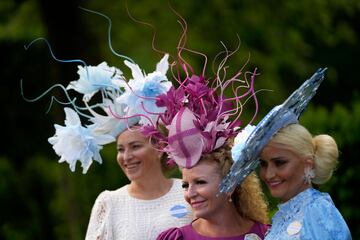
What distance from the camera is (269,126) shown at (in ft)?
18.8

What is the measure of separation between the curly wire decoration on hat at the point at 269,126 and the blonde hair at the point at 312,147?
0.15 ft

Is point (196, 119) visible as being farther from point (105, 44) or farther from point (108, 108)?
point (105, 44)

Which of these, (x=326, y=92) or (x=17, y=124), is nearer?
(x=17, y=124)

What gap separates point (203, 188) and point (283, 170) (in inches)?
23.0

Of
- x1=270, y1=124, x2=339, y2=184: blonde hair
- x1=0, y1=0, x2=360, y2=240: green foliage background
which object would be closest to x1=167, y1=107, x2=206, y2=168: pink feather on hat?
x1=270, y1=124, x2=339, y2=184: blonde hair

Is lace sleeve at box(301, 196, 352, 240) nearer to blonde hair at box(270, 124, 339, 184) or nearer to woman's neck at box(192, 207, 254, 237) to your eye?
blonde hair at box(270, 124, 339, 184)

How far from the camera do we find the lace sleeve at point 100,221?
23.1 feet

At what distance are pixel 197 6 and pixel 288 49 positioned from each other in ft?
4.63

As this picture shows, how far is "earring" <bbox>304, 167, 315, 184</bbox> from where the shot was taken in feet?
19.1

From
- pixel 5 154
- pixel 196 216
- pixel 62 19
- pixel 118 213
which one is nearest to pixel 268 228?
pixel 196 216

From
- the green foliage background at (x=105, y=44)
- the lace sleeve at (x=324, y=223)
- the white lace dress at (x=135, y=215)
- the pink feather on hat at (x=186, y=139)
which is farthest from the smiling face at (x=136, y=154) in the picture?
the green foliage background at (x=105, y=44)

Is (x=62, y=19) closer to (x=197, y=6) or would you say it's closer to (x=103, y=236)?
(x=197, y=6)

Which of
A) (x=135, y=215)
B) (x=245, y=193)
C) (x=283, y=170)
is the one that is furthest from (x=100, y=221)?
(x=283, y=170)

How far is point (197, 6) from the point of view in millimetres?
12305
